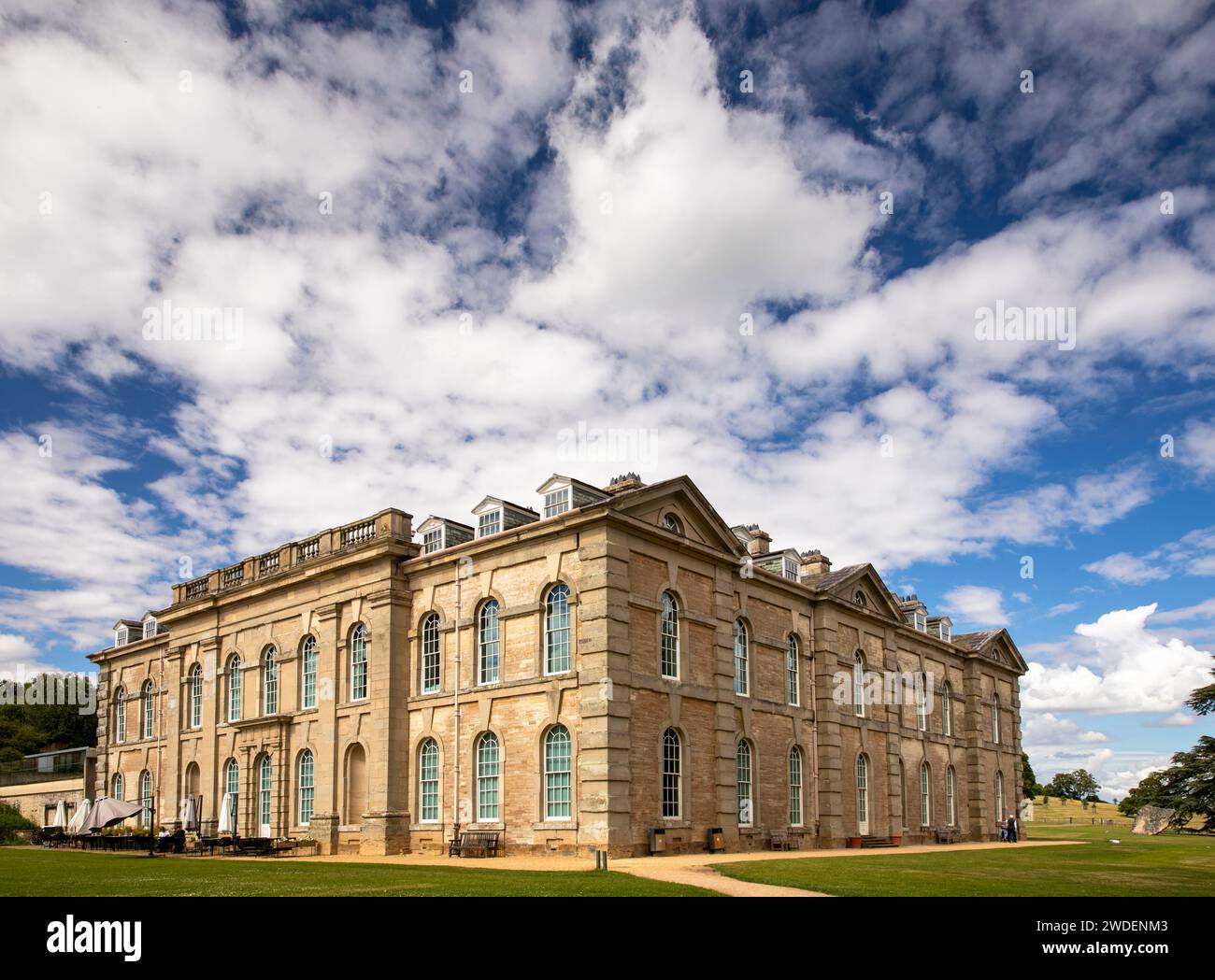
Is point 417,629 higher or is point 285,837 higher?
point 417,629

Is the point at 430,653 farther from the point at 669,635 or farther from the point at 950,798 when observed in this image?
the point at 950,798

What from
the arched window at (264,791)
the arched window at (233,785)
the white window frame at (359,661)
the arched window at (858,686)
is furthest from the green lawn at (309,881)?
the arched window at (858,686)

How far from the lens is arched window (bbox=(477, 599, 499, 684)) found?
107ft

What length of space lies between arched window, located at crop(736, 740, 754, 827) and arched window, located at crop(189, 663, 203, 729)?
81.0 ft

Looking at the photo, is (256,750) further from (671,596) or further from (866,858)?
(866,858)

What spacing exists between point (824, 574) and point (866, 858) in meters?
15.2

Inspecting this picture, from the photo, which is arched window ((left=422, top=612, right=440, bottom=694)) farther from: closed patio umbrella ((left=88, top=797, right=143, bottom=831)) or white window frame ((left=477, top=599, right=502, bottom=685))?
closed patio umbrella ((left=88, top=797, right=143, bottom=831))

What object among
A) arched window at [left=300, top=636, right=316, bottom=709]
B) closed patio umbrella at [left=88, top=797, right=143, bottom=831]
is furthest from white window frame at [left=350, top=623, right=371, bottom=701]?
closed patio umbrella at [left=88, top=797, right=143, bottom=831]

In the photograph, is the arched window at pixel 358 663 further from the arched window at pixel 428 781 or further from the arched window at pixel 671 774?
the arched window at pixel 671 774

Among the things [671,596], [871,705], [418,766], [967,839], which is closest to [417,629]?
[418,766]

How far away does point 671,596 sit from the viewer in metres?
32.5

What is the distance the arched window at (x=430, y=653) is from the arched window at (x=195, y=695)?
15.7 meters

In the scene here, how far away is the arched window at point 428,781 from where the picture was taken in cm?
3347
